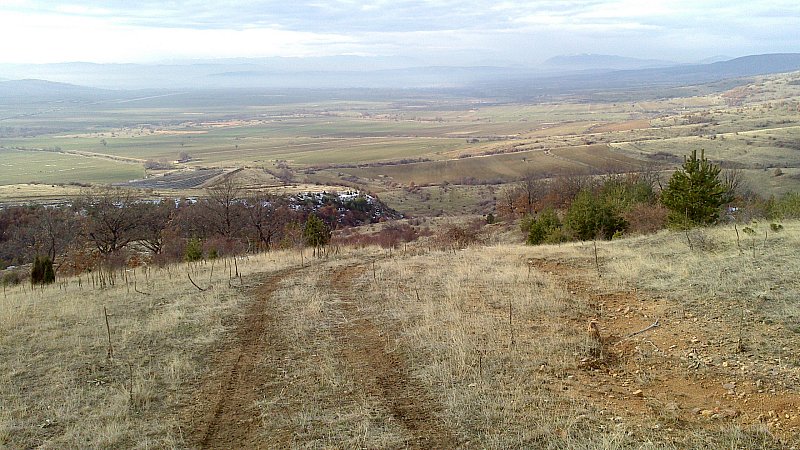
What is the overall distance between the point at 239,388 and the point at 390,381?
88.6 inches

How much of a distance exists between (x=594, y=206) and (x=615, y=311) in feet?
45.0

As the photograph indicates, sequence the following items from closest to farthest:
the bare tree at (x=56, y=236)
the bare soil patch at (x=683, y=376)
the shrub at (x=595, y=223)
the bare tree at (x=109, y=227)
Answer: the bare soil patch at (x=683, y=376) < the shrub at (x=595, y=223) < the bare tree at (x=109, y=227) < the bare tree at (x=56, y=236)

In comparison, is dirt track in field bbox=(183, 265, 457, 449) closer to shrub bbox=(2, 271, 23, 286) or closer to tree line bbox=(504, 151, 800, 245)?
tree line bbox=(504, 151, 800, 245)

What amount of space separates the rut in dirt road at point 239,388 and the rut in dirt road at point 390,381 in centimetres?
132

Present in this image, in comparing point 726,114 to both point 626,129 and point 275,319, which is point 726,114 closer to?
point 626,129

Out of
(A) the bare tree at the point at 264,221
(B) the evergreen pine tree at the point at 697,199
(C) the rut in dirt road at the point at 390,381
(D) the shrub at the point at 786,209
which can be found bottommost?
(A) the bare tree at the point at 264,221

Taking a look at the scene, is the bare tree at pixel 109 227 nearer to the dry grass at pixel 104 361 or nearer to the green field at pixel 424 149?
the dry grass at pixel 104 361

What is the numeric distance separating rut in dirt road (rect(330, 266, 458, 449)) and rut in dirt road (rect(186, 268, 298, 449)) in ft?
4.33

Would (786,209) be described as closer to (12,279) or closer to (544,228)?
(544,228)

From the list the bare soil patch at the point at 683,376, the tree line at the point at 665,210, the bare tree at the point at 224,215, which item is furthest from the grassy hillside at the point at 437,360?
the bare tree at the point at 224,215

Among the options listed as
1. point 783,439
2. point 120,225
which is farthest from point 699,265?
point 120,225

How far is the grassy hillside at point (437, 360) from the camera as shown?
654 centimetres

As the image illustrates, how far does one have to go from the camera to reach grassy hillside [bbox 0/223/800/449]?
654cm

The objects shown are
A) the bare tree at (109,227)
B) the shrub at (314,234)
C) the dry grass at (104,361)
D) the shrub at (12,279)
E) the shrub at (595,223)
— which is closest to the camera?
the dry grass at (104,361)
